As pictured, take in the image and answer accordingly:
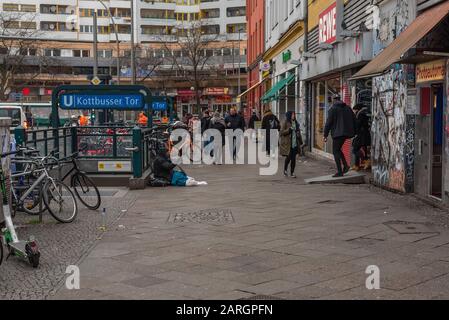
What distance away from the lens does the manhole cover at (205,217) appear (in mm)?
9211

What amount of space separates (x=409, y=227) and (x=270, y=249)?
2.29 meters

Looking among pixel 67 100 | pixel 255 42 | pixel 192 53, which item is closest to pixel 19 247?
pixel 67 100

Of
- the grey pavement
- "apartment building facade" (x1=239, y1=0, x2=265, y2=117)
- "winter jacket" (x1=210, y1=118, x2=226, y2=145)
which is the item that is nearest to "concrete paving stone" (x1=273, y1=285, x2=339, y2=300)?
the grey pavement

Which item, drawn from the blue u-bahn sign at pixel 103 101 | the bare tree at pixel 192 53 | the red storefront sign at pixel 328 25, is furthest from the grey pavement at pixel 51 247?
the bare tree at pixel 192 53

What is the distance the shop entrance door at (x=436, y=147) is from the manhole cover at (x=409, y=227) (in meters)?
2.10

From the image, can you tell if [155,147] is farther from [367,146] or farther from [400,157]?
[400,157]

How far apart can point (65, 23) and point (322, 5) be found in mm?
75296

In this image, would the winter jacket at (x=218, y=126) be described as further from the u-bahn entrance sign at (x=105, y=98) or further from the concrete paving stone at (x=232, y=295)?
the concrete paving stone at (x=232, y=295)

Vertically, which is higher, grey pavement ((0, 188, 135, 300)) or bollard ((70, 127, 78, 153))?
bollard ((70, 127, 78, 153))

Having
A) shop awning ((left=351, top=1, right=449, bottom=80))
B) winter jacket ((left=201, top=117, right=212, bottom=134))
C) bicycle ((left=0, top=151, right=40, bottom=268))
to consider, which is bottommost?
bicycle ((left=0, top=151, right=40, bottom=268))

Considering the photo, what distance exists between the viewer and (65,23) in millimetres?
89500

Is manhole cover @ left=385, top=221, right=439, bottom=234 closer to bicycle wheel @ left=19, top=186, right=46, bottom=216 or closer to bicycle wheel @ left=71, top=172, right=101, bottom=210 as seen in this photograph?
bicycle wheel @ left=71, top=172, right=101, bottom=210

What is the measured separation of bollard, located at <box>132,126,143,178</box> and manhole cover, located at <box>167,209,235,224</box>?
340 centimetres

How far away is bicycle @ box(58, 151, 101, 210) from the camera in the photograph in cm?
1029
